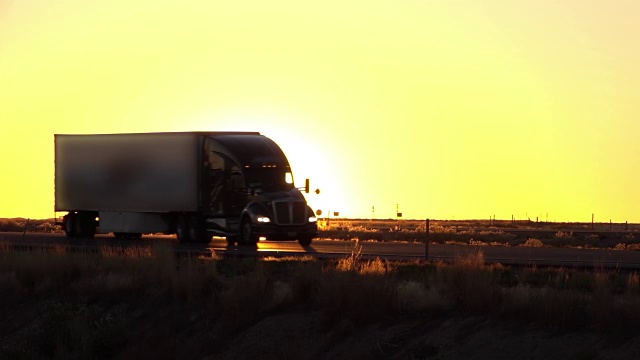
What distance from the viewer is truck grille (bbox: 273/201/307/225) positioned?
45625 mm

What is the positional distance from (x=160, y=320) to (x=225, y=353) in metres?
2.95

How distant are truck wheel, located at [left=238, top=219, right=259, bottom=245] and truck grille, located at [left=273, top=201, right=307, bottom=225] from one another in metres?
0.97

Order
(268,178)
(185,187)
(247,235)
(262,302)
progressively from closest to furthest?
1. (262,302)
2. (247,235)
3. (268,178)
4. (185,187)

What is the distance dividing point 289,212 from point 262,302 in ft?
67.1

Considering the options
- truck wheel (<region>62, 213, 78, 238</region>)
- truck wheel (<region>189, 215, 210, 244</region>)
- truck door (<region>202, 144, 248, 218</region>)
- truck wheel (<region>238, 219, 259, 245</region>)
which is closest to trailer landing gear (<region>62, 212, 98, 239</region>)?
truck wheel (<region>62, 213, 78, 238</region>)

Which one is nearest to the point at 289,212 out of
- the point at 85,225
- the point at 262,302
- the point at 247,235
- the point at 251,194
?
the point at 251,194

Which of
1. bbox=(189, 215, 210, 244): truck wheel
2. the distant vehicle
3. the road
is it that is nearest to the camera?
the road

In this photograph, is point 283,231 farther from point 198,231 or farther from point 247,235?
point 198,231

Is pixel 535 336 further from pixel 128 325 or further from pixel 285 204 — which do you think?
pixel 285 204

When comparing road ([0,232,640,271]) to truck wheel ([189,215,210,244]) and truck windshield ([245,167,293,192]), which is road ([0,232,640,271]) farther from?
truck windshield ([245,167,293,192])

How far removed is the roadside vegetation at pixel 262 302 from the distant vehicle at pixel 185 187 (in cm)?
1333

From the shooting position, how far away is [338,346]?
22516mm

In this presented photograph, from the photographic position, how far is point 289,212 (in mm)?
45906

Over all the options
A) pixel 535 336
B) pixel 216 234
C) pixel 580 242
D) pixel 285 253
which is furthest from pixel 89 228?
pixel 535 336
